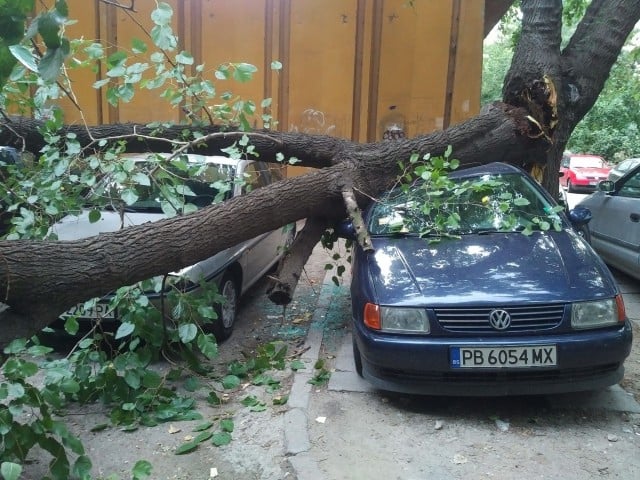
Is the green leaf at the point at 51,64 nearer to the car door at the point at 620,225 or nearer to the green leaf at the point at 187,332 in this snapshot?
the green leaf at the point at 187,332

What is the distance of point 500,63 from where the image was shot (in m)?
34.2

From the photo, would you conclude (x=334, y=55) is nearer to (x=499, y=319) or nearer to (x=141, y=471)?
(x=499, y=319)

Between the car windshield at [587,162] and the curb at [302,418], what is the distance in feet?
77.1

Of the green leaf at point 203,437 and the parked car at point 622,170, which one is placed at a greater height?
the parked car at point 622,170

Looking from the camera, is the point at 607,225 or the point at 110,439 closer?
the point at 110,439

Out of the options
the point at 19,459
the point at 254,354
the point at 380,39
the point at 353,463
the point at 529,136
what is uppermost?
the point at 380,39

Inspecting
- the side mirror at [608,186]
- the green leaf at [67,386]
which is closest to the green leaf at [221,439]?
the green leaf at [67,386]

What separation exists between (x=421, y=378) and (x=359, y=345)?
469 millimetres

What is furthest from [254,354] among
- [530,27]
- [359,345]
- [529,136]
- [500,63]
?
[500,63]

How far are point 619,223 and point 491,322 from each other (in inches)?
167

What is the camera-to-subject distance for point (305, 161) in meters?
5.81

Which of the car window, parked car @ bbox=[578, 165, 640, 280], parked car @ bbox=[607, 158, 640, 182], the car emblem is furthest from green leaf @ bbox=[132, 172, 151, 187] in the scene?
parked car @ bbox=[607, 158, 640, 182]

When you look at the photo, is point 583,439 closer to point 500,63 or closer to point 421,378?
point 421,378

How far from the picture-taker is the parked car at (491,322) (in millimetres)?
3646
